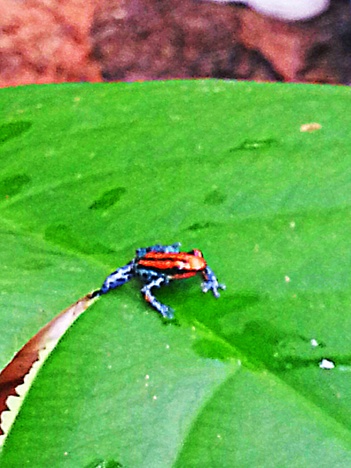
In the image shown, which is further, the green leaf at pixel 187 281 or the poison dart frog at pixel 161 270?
the poison dart frog at pixel 161 270

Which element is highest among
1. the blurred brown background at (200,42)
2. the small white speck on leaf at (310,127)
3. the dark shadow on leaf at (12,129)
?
the dark shadow on leaf at (12,129)

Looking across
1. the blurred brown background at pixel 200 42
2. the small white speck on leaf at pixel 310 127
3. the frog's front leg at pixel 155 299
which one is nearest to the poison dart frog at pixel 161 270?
the frog's front leg at pixel 155 299

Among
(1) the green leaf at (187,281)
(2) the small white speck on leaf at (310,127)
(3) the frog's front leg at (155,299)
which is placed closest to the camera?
(1) the green leaf at (187,281)

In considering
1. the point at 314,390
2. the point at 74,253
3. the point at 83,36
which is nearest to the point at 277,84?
the point at 74,253

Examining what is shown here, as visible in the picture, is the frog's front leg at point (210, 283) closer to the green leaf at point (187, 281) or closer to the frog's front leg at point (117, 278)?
the green leaf at point (187, 281)

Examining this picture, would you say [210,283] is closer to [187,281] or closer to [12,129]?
[187,281]

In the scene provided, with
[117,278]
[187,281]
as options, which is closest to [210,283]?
[187,281]

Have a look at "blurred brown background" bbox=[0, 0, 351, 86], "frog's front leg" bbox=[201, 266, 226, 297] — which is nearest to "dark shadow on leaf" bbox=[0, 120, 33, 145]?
"frog's front leg" bbox=[201, 266, 226, 297]
